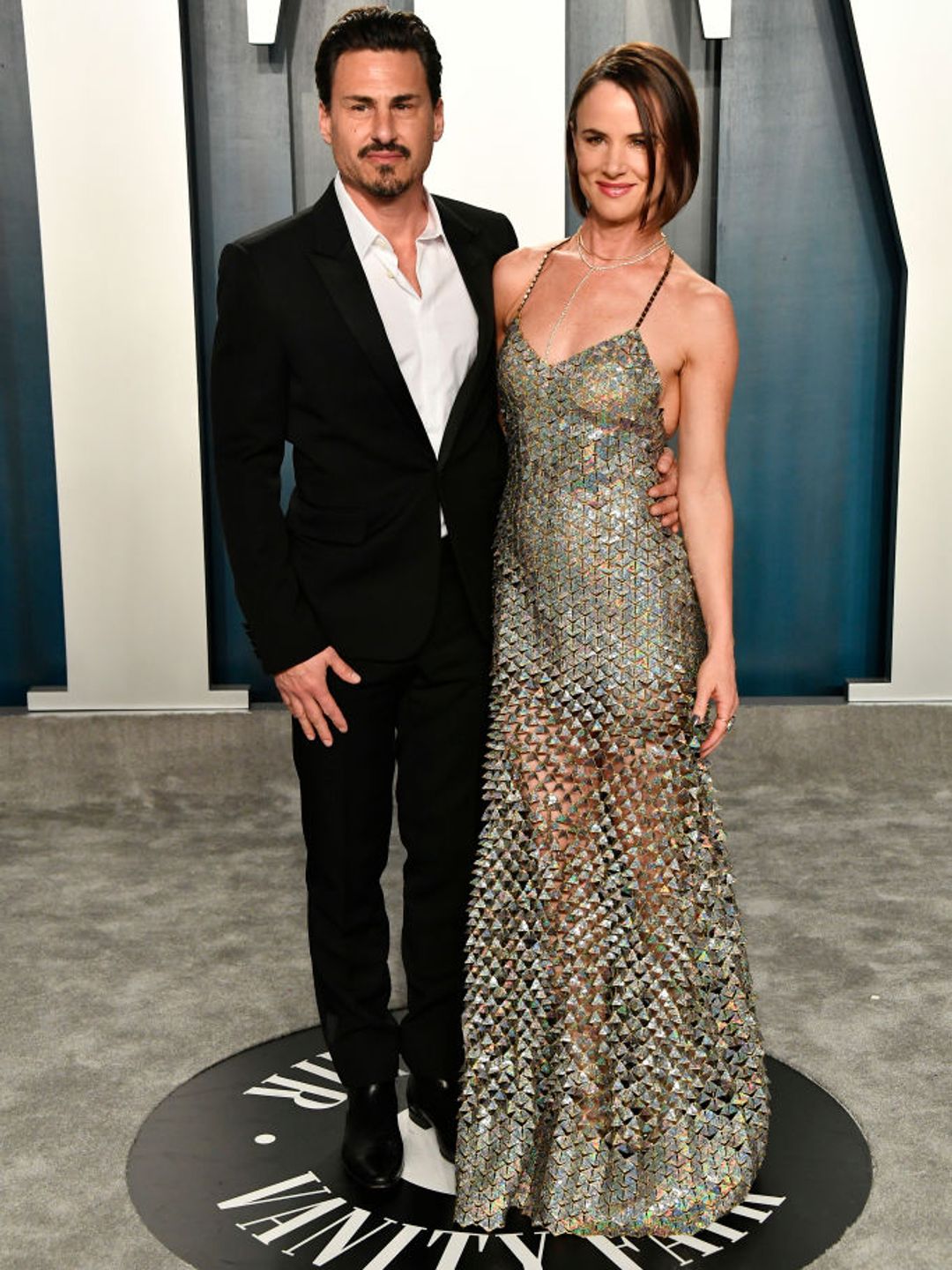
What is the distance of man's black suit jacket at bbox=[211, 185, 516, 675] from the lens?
2.28m

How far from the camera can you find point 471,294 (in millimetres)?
2402

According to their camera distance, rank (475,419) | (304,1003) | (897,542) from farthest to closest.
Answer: (897,542) → (304,1003) → (475,419)

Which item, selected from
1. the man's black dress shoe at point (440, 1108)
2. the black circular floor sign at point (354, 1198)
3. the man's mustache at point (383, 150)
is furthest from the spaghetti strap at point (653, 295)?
the black circular floor sign at point (354, 1198)

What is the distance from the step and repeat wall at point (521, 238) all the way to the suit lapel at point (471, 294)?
218cm

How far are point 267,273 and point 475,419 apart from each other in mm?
391

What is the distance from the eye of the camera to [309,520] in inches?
93.7

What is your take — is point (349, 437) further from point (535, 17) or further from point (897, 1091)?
point (535, 17)

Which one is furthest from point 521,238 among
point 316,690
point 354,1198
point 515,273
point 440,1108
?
point 354,1198

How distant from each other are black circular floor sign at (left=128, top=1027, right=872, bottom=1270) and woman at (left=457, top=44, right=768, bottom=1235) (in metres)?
0.06

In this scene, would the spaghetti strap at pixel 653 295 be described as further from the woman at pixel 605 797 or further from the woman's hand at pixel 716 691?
the woman's hand at pixel 716 691

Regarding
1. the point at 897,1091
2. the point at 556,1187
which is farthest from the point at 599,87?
the point at 897,1091

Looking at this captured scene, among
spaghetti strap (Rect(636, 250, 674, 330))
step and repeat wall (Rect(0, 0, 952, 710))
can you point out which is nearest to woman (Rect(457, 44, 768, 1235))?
spaghetti strap (Rect(636, 250, 674, 330))

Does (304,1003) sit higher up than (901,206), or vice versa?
(901,206)

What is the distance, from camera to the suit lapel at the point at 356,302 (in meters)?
2.28
